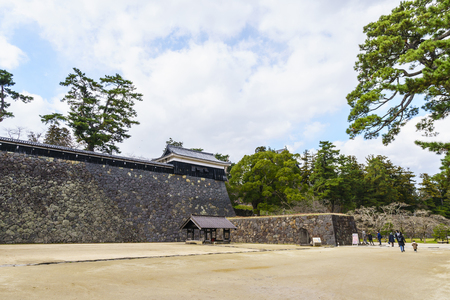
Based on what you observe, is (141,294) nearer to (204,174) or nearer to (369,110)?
(369,110)

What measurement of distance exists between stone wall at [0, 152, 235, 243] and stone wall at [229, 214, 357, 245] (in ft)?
15.9

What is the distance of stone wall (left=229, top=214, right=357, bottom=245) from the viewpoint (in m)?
16.6

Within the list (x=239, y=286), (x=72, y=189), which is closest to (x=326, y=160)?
(x=72, y=189)

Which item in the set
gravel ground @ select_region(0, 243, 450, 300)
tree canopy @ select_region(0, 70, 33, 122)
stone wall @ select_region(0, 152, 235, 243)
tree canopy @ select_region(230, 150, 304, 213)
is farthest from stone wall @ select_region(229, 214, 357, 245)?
tree canopy @ select_region(0, 70, 33, 122)

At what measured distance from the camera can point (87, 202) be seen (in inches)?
671

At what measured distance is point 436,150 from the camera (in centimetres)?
926

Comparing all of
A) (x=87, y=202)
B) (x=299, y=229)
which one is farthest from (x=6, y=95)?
(x=299, y=229)

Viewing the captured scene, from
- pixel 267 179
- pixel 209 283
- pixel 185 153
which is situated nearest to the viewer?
pixel 209 283

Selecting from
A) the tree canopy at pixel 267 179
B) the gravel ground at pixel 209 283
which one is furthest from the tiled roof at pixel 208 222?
the gravel ground at pixel 209 283

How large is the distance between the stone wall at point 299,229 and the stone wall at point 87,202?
483 cm

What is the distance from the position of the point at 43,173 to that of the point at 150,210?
7.43 meters

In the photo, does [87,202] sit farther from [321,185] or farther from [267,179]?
[321,185]

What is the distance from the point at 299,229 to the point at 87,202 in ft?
47.4

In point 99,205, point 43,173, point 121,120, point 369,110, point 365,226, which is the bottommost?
point 365,226
